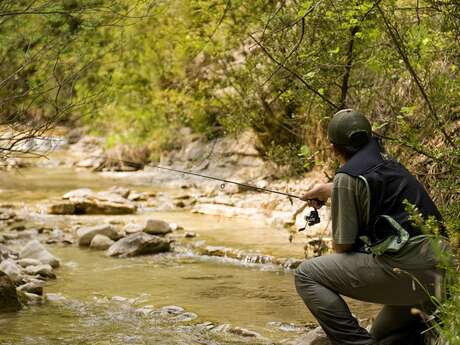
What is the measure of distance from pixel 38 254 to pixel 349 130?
627 centimetres

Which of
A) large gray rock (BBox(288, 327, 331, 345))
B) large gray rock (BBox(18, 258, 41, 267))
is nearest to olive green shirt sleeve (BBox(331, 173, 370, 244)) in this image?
large gray rock (BBox(288, 327, 331, 345))

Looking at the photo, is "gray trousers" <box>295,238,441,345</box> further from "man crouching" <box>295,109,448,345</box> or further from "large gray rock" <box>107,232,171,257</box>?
"large gray rock" <box>107,232,171,257</box>

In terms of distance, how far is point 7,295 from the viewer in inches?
251

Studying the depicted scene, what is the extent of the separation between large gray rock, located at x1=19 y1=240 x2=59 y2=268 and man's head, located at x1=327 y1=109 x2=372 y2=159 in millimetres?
5820

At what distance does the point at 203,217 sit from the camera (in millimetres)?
12703

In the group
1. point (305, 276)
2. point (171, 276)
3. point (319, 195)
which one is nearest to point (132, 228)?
point (171, 276)

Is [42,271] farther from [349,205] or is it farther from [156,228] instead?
[349,205]

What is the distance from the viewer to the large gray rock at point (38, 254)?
8844mm

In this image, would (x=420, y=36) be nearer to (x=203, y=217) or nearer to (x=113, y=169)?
(x=203, y=217)

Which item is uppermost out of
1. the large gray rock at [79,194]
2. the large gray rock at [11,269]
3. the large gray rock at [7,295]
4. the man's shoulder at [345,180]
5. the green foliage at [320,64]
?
the green foliage at [320,64]

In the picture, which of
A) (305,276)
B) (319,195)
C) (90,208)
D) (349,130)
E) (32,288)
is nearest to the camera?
(349,130)

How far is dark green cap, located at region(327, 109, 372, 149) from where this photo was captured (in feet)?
12.5

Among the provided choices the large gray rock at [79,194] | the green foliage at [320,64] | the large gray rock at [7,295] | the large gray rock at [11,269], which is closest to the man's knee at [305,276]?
the green foliage at [320,64]

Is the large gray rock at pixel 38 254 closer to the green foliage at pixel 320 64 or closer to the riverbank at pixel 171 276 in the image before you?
the riverbank at pixel 171 276
